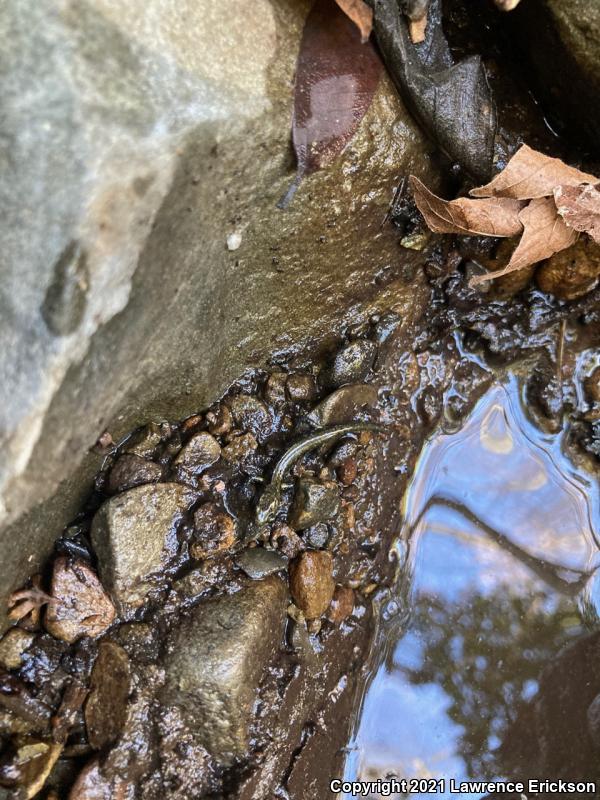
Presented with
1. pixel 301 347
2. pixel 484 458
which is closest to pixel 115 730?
pixel 301 347

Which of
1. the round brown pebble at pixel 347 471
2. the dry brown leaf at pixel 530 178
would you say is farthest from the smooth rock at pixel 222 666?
the dry brown leaf at pixel 530 178

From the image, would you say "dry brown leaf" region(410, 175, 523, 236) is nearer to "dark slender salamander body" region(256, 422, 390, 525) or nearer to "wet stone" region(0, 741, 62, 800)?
"dark slender salamander body" region(256, 422, 390, 525)

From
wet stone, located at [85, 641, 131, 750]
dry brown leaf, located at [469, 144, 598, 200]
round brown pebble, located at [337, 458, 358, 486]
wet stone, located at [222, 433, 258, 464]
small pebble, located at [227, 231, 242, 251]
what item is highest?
small pebble, located at [227, 231, 242, 251]

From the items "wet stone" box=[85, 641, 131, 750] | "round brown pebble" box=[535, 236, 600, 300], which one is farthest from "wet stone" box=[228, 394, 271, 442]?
"round brown pebble" box=[535, 236, 600, 300]

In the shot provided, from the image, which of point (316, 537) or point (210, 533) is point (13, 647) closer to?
point (210, 533)

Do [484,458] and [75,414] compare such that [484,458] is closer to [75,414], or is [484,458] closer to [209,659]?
[209,659]

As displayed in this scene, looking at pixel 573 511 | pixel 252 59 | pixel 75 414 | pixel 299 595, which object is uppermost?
pixel 252 59
